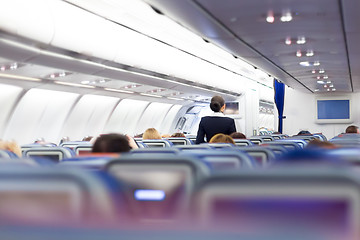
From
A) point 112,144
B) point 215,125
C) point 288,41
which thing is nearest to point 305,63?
point 288,41

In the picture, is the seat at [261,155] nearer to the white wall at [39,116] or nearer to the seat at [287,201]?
the seat at [287,201]

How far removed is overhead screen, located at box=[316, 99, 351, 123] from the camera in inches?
904

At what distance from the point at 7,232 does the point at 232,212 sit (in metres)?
0.55

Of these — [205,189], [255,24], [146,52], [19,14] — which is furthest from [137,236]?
[146,52]

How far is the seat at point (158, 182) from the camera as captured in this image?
1.90 metres

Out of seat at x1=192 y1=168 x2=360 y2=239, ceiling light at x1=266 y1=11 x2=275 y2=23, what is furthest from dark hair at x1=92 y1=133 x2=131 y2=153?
ceiling light at x1=266 y1=11 x2=275 y2=23

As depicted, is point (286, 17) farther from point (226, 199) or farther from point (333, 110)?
point (333, 110)

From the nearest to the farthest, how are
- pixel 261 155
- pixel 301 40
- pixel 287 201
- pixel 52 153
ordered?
pixel 287 201 → pixel 261 155 → pixel 52 153 → pixel 301 40

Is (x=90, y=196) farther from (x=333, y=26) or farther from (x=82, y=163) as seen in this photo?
(x=333, y=26)

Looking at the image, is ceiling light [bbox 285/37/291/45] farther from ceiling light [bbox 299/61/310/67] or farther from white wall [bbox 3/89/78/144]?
white wall [bbox 3/89/78/144]

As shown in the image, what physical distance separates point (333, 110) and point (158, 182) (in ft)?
72.6

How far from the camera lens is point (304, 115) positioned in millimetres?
23422

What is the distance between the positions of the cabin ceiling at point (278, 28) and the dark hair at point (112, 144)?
132 inches

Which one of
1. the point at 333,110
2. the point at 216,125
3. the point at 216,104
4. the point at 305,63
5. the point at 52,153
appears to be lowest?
the point at 52,153
